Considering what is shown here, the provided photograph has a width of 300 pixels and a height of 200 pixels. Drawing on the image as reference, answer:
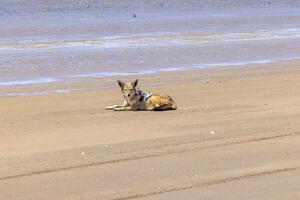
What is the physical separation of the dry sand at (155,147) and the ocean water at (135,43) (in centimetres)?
313

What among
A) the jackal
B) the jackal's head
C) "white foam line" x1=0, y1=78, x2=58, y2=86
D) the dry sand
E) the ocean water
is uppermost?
the ocean water

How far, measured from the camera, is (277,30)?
33.3 meters

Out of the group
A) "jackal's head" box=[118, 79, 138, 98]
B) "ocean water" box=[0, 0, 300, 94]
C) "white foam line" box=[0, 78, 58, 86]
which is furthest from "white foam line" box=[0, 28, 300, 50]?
"jackal's head" box=[118, 79, 138, 98]

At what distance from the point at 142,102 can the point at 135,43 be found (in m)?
13.9

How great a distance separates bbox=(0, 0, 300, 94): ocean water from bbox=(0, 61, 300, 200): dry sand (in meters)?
3.13

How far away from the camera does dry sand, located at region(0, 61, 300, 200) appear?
29.0 feet

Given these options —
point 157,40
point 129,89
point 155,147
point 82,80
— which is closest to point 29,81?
point 82,80

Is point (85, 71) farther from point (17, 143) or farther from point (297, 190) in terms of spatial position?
point (297, 190)

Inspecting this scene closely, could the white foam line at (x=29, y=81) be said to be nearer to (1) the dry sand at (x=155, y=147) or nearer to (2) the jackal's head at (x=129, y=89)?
(1) the dry sand at (x=155, y=147)

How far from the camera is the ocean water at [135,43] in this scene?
20.9 meters

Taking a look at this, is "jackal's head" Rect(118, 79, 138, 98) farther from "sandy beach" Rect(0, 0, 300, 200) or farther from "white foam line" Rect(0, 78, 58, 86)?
"white foam line" Rect(0, 78, 58, 86)

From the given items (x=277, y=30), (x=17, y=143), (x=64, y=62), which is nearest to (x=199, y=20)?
(x=277, y=30)

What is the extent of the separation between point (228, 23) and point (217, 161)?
28962mm

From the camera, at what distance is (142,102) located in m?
13.7
